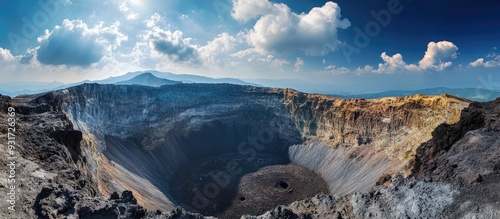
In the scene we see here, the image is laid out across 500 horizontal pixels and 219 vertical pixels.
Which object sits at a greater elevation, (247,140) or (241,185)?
(247,140)

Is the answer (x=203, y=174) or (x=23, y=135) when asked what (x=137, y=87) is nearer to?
(x=203, y=174)

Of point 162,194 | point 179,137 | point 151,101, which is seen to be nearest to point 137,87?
point 151,101

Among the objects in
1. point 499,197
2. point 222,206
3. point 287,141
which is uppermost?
point 499,197

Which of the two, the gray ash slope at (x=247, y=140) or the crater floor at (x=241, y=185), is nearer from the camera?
the gray ash slope at (x=247, y=140)

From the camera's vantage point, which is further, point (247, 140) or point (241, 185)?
point (247, 140)
